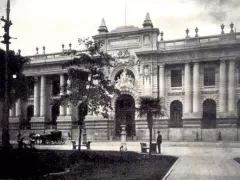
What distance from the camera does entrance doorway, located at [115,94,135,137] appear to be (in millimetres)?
41625

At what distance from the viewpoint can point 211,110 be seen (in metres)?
39.5

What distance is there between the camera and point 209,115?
3938 cm

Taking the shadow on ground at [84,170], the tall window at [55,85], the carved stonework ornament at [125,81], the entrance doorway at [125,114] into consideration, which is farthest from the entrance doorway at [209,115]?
the shadow on ground at [84,170]

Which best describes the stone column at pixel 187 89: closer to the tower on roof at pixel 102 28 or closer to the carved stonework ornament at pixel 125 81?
the carved stonework ornament at pixel 125 81

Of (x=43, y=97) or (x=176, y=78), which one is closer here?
(x=176, y=78)

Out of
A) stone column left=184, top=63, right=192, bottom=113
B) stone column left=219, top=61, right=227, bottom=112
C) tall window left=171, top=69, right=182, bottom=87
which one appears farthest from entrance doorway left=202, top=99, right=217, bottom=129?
tall window left=171, top=69, right=182, bottom=87

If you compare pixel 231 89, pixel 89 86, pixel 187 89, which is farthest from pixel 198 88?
pixel 89 86

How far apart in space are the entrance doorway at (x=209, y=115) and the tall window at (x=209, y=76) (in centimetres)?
184

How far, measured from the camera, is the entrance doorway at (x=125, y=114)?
1639 inches

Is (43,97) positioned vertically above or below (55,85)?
below

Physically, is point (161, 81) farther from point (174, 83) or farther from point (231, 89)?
point (231, 89)

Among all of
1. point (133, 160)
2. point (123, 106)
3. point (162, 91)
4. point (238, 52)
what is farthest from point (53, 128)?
point (133, 160)

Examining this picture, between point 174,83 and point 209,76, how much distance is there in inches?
154

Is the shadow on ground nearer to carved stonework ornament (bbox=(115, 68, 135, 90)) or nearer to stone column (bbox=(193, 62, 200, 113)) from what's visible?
stone column (bbox=(193, 62, 200, 113))
